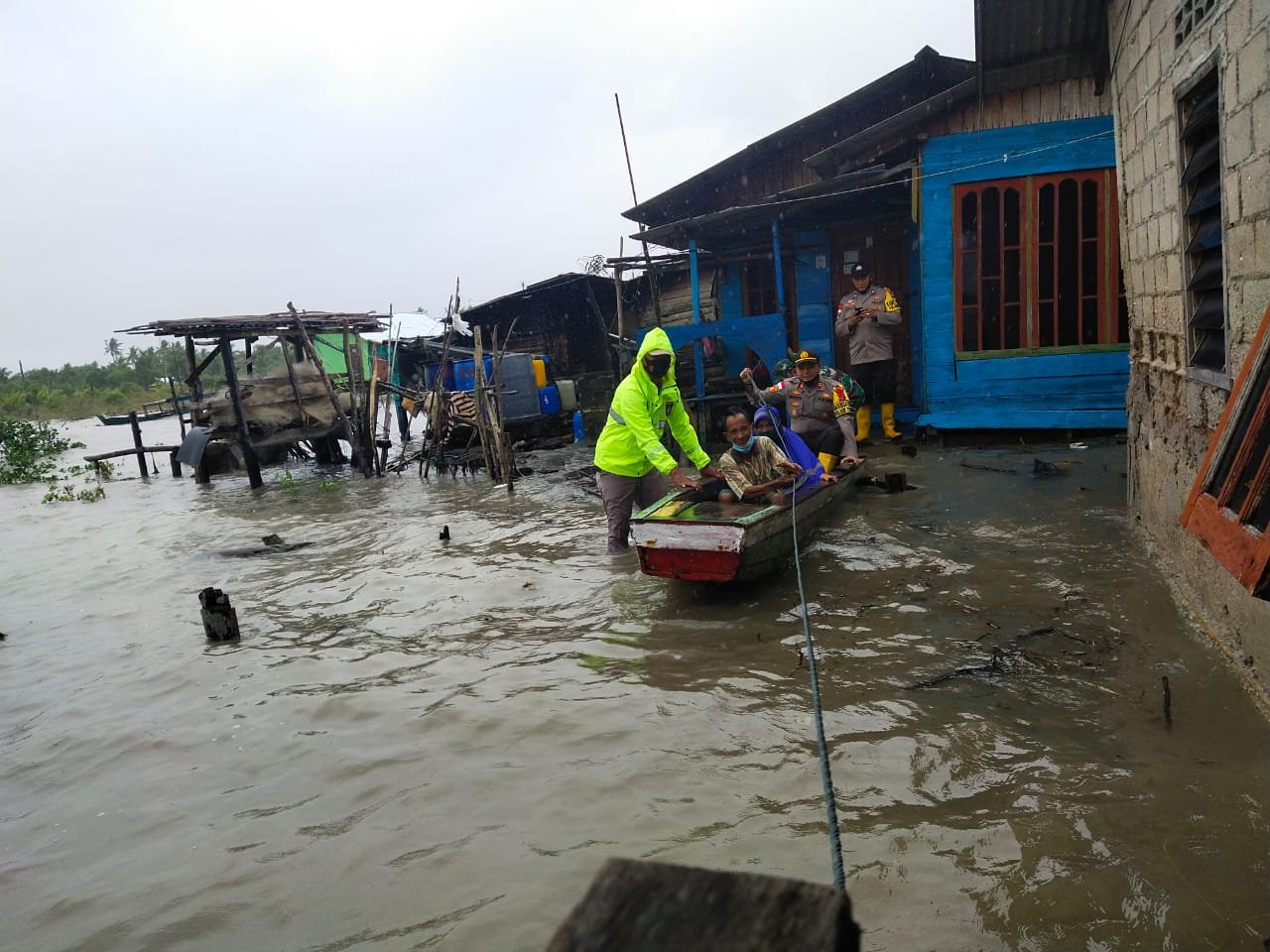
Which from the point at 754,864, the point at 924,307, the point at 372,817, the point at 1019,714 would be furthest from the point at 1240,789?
the point at 924,307

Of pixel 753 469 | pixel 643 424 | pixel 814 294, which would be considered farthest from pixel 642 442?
pixel 814 294

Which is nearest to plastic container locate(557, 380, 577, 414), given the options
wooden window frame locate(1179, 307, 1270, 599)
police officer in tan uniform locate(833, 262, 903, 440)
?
police officer in tan uniform locate(833, 262, 903, 440)

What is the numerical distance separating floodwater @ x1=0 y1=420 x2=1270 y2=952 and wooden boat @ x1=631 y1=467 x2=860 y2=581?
0.32 metres

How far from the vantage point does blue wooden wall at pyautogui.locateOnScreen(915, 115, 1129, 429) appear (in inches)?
388

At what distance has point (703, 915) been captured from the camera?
2.71 ft

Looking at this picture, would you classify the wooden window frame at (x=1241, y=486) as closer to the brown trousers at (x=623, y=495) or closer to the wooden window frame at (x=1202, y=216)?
the wooden window frame at (x=1202, y=216)

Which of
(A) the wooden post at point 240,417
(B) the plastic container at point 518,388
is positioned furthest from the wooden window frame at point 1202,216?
(A) the wooden post at point 240,417

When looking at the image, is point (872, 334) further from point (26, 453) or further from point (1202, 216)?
point (26, 453)

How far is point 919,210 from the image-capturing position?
34.7 ft

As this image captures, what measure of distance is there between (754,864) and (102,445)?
32.6 metres

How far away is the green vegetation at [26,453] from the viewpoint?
1995 centimetres

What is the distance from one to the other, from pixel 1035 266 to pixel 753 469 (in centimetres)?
577

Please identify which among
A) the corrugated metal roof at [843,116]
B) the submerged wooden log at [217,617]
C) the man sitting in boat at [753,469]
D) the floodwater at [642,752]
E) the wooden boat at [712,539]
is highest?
the corrugated metal roof at [843,116]

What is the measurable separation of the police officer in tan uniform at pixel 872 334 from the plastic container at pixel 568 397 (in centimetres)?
750
